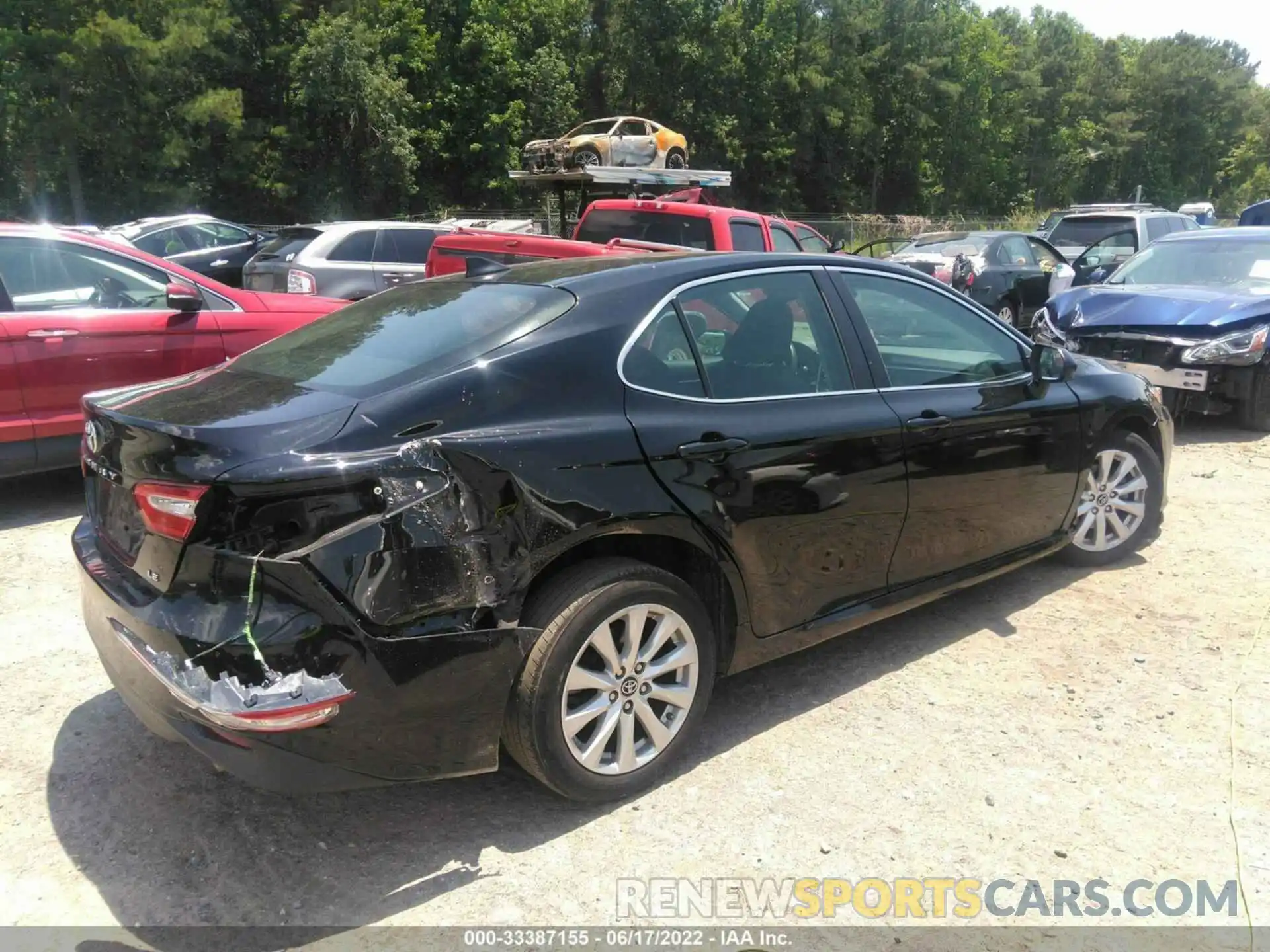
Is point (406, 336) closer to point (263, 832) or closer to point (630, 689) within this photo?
point (630, 689)

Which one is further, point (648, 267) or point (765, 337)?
point (765, 337)

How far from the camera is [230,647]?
2428 millimetres

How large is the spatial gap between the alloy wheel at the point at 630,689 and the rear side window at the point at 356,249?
358 inches

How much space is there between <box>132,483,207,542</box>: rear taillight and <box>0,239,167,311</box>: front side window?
3.70m

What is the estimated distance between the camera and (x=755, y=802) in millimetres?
3080

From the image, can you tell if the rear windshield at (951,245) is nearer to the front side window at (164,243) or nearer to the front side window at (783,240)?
the front side window at (783,240)

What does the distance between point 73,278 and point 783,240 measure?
6.16 m

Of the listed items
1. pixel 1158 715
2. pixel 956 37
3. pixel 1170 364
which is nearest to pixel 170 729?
pixel 1158 715

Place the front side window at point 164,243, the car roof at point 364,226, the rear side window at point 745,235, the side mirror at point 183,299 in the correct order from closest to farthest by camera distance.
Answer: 1. the side mirror at point 183,299
2. the rear side window at point 745,235
3. the car roof at point 364,226
4. the front side window at point 164,243

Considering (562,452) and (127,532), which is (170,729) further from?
(562,452)

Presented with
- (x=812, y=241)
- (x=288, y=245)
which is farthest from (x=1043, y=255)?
(x=288, y=245)

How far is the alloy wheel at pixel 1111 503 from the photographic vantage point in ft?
16.0

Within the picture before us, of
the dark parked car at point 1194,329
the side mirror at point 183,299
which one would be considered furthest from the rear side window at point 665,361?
the dark parked car at point 1194,329

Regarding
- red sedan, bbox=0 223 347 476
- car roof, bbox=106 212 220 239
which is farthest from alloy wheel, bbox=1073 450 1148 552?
car roof, bbox=106 212 220 239
